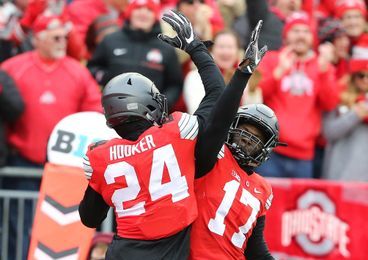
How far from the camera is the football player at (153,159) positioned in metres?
5.81

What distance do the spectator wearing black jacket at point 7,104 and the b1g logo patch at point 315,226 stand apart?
8.35 ft

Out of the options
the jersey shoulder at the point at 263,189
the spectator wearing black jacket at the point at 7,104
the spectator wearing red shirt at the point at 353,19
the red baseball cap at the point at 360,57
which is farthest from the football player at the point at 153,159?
the spectator wearing red shirt at the point at 353,19

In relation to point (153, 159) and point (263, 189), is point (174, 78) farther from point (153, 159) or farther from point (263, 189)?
point (153, 159)

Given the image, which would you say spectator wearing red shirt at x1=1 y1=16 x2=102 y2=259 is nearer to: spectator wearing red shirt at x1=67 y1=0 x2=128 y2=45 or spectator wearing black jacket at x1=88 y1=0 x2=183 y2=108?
spectator wearing black jacket at x1=88 y1=0 x2=183 y2=108

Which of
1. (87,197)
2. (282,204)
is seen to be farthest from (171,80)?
(87,197)

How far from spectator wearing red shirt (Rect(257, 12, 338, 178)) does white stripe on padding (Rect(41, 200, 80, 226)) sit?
2891 millimetres

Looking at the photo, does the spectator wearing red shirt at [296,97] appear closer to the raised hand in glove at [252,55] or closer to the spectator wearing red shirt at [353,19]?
the spectator wearing red shirt at [353,19]

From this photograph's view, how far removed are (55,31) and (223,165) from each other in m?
4.59

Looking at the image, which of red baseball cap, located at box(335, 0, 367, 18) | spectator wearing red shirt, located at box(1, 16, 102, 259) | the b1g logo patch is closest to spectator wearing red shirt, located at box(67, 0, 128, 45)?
spectator wearing red shirt, located at box(1, 16, 102, 259)

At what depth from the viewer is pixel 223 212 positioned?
6004 mm

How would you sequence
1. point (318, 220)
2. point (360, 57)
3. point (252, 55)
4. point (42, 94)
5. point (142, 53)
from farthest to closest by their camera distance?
point (360, 57) < point (142, 53) < point (42, 94) < point (318, 220) < point (252, 55)

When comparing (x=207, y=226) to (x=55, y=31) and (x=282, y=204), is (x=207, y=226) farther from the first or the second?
(x=55, y=31)

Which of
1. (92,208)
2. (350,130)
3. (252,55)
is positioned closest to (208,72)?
(252,55)

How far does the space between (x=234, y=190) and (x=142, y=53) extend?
4468 mm
